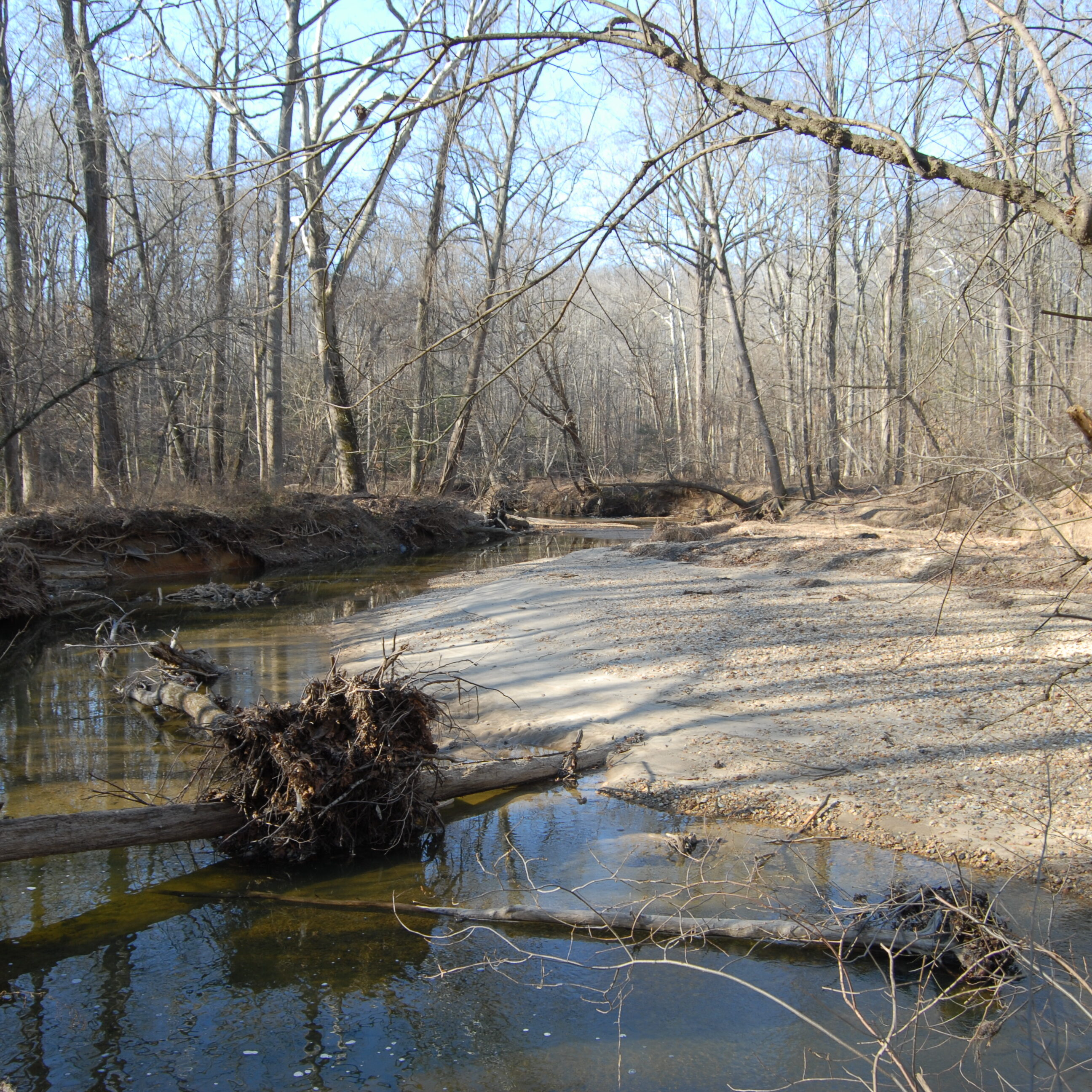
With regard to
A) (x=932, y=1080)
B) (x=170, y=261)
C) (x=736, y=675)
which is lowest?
(x=932, y=1080)

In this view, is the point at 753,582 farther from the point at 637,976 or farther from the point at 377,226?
the point at 377,226

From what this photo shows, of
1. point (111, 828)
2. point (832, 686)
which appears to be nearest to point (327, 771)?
point (111, 828)

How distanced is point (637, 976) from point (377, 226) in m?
30.6

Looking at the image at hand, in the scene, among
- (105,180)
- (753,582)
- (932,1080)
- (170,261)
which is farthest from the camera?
(105,180)

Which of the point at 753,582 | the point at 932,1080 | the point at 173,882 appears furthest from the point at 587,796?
the point at 753,582

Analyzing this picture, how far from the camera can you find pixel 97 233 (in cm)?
1817

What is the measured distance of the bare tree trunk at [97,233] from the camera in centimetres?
1590

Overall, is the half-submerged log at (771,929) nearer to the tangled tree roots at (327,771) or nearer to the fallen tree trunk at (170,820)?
the tangled tree roots at (327,771)

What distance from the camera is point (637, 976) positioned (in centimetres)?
409

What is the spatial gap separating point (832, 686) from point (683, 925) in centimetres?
388

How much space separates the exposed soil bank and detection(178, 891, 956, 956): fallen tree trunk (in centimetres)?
927

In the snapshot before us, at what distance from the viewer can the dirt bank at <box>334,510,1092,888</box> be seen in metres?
5.37

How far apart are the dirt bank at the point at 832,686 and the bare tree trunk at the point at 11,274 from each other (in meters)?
7.75

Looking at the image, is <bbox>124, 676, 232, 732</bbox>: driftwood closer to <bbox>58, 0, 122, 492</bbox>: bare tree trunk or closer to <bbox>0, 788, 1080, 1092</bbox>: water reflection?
<bbox>0, 788, 1080, 1092</bbox>: water reflection
